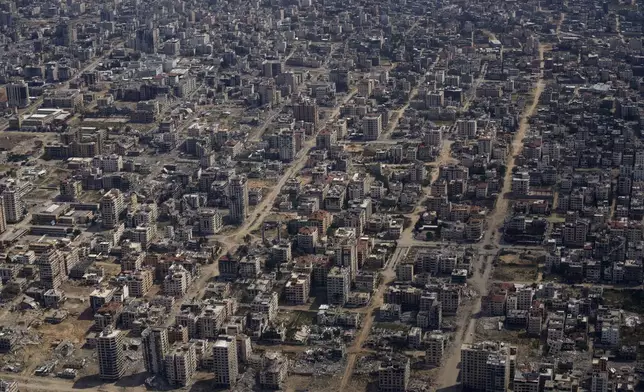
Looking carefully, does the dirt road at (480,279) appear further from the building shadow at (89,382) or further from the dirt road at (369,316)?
the building shadow at (89,382)

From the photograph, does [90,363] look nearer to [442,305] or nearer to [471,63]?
[442,305]

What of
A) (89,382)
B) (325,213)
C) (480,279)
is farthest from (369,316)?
(89,382)

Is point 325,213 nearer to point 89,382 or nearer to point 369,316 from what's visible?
point 369,316

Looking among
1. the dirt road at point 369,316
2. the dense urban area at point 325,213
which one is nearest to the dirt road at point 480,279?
the dense urban area at point 325,213

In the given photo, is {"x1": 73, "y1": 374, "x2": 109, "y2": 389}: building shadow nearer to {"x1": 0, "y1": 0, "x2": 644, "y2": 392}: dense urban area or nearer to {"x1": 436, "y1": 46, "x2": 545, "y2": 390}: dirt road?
{"x1": 0, "y1": 0, "x2": 644, "y2": 392}: dense urban area

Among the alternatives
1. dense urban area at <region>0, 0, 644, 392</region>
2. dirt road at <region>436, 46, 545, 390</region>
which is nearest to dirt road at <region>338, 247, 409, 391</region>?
dense urban area at <region>0, 0, 644, 392</region>

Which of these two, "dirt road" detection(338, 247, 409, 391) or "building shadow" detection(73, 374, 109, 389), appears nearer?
"building shadow" detection(73, 374, 109, 389)
